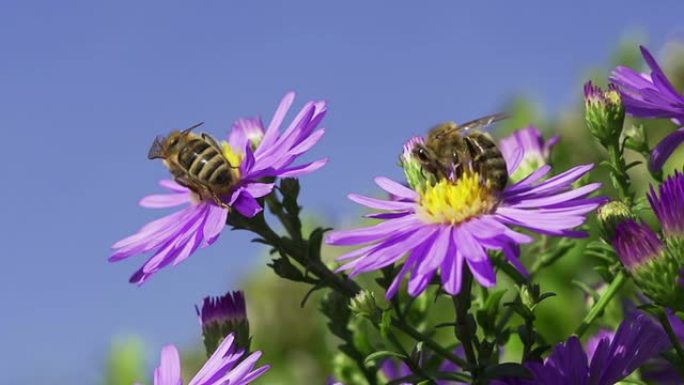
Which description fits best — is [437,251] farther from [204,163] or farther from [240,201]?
[204,163]

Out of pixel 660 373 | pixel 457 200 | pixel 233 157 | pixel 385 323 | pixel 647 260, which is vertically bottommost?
pixel 660 373

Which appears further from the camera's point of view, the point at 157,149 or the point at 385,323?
the point at 157,149

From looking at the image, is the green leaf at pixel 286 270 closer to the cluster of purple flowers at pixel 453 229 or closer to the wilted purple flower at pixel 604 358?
the cluster of purple flowers at pixel 453 229

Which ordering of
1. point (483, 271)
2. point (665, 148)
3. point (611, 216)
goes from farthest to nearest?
point (665, 148)
point (611, 216)
point (483, 271)

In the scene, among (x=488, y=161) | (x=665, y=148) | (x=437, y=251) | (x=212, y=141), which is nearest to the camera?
(x=437, y=251)

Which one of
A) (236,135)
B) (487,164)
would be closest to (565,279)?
(236,135)

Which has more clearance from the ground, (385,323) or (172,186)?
(172,186)

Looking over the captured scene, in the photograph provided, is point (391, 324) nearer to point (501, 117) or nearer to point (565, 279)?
point (501, 117)

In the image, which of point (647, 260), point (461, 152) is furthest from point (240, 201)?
point (647, 260)
